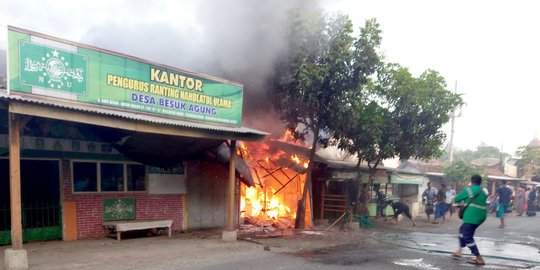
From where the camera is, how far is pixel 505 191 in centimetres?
1691

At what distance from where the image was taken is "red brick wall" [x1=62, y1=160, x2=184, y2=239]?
386 inches

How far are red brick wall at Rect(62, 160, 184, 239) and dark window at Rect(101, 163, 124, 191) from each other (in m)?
0.19

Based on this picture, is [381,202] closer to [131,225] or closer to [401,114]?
[401,114]

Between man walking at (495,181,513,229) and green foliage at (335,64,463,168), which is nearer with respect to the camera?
green foliage at (335,64,463,168)

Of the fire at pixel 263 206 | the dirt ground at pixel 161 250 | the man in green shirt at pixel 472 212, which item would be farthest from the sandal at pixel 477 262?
the fire at pixel 263 206

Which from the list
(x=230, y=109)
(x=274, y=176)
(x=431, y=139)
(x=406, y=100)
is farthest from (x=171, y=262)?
(x=431, y=139)

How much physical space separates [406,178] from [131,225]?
13.3m

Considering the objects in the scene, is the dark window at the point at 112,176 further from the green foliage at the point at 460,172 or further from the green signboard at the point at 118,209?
the green foliage at the point at 460,172

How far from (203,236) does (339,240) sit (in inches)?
148

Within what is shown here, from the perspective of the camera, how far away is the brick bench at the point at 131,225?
9.99 m

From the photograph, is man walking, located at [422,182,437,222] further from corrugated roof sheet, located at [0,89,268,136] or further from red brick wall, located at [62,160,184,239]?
red brick wall, located at [62,160,184,239]

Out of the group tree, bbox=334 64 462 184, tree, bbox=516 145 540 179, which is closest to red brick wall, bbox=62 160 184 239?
tree, bbox=334 64 462 184

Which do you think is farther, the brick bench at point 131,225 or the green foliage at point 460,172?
the green foliage at point 460,172

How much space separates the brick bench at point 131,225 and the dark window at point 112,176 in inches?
34.1
